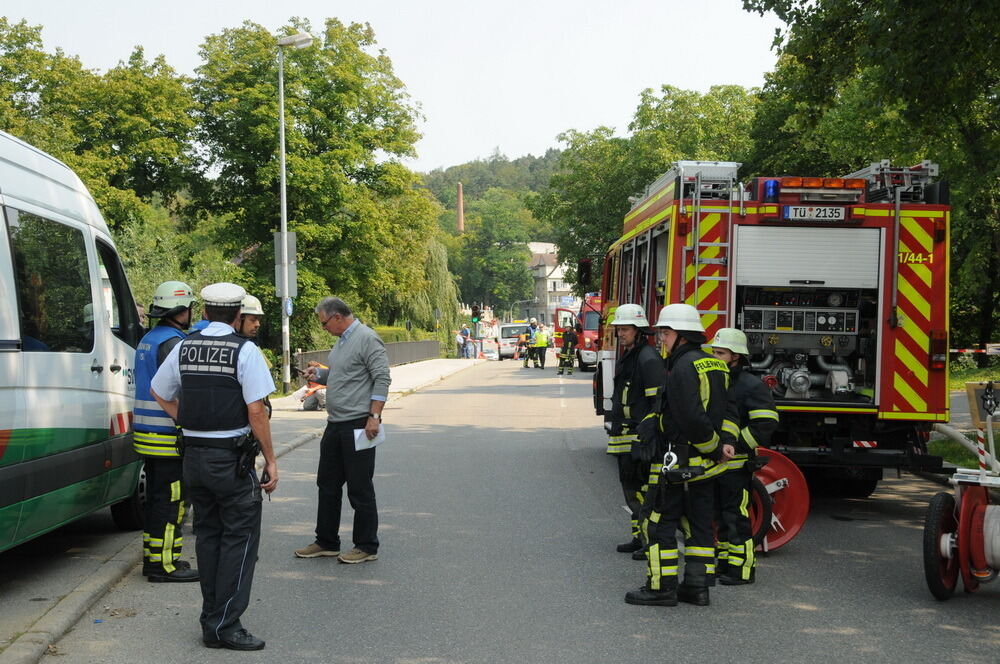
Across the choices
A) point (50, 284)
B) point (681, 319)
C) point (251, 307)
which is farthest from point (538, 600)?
point (50, 284)

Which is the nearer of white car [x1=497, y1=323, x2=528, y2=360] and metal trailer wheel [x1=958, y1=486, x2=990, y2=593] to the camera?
metal trailer wheel [x1=958, y1=486, x2=990, y2=593]

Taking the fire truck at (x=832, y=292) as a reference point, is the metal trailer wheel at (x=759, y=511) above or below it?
below

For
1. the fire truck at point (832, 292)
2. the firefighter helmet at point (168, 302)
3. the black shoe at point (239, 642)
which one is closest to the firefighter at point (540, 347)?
the fire truck at point (832, 292)

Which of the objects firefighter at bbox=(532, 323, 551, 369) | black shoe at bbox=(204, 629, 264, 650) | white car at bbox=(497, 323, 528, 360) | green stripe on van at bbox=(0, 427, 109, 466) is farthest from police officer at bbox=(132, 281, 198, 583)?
white car at bbox=(497, 323, 528, 360)

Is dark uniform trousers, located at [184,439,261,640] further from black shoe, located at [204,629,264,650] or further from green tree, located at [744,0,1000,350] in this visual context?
green tree, located at [744,0,1000,350]

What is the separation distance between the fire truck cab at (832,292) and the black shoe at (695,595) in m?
2.77

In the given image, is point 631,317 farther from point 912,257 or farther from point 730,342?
point 912,257

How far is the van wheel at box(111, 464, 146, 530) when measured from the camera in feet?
27.1

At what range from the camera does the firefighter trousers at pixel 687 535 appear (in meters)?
6.27

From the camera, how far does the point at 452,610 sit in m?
6.13

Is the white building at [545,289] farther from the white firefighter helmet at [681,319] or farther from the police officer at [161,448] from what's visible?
the white firefighter helmet at [681,319]

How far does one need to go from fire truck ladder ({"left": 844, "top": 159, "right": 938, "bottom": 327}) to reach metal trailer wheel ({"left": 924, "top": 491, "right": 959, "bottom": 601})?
9.56ft

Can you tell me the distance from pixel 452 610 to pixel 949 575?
2.87 m

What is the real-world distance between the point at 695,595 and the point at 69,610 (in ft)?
11.3
